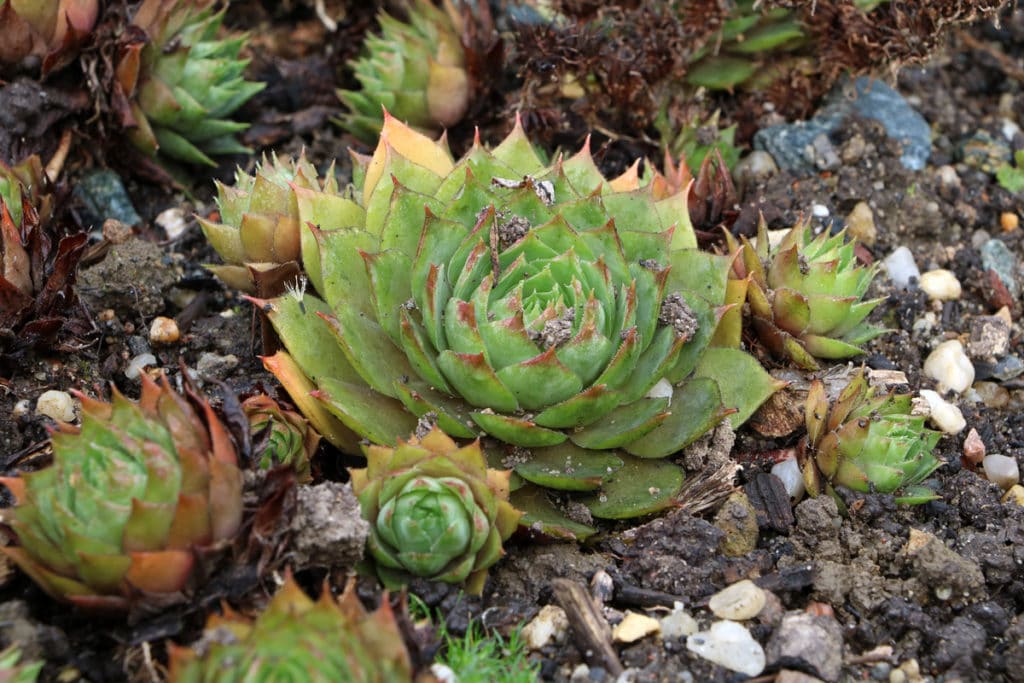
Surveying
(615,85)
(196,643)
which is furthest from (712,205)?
(196,643)

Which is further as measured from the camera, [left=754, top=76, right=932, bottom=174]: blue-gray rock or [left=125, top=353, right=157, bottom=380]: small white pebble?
[left=754, top=76, right=932, bottom=174]: blue-gray rock

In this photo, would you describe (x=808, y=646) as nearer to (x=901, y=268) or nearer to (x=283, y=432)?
(x=283, y=432)

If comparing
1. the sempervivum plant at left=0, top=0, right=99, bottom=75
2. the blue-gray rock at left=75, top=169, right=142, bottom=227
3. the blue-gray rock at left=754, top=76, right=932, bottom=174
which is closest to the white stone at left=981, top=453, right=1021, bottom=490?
the blue-gray rock at left=754, top=76, right=932, bottom=174

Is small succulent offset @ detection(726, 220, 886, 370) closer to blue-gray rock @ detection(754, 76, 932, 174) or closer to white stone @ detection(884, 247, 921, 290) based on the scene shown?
white stone @ detection(884, 247, 921, 290)

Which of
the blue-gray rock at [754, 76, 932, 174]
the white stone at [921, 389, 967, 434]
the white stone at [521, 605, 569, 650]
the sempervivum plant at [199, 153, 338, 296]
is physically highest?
the sempervivum plant at [199, 153, 338, 296]

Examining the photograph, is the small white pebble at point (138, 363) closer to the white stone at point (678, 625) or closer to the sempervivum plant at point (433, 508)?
the sempervivum plant at point (433, 508)

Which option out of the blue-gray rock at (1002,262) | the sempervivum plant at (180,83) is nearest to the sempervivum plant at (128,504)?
the sempervivum plant at (180,83)
